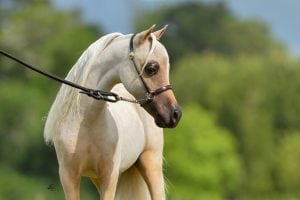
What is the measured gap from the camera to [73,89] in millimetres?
10094

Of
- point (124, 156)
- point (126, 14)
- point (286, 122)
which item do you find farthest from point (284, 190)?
point (126, 14)

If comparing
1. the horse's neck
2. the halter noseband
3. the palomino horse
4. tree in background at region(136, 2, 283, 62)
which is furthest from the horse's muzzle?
tree in background at region(136, 2, 283, 62)

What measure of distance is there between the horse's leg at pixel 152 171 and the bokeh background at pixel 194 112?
35.0m

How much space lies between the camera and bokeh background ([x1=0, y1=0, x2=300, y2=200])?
5891 cm

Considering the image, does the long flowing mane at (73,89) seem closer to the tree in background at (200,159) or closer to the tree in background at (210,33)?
the tree in background at (200,159)

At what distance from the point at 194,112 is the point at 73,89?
174 feet

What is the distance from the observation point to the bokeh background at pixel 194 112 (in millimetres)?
58906

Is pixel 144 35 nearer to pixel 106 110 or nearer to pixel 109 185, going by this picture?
pixel 106 110

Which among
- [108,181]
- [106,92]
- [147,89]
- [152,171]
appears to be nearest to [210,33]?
[152,171]

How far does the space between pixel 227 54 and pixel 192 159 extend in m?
32.7

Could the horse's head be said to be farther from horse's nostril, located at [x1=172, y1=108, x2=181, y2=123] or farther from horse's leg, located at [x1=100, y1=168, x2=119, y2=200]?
horse's leg, located at [x1=100, y1=168, x2=119, y2=200]

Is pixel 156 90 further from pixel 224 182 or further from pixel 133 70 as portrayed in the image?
pixel 224 182

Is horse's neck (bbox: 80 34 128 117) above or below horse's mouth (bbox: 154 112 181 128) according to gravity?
above

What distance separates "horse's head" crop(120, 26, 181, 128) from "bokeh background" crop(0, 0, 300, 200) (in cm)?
3651
